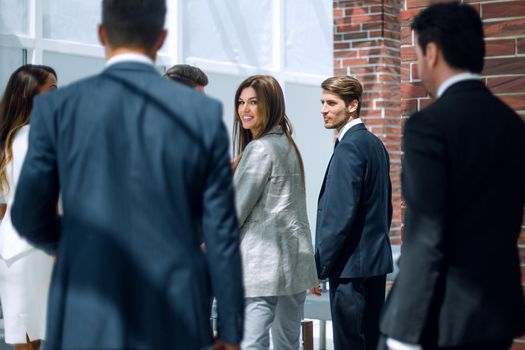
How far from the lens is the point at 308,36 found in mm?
11219

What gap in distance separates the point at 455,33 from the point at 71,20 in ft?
19.1

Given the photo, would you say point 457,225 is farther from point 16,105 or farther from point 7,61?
point 7,61

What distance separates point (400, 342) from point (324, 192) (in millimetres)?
2482

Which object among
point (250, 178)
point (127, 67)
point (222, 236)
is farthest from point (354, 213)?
point (127, 67)

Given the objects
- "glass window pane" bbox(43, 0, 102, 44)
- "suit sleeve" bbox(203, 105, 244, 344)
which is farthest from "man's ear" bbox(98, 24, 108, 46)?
"glass window pane" bbox(43, 0, 102, 44)

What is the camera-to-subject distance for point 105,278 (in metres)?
2.53

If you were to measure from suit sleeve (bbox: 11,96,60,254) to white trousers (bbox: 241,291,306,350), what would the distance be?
217cm

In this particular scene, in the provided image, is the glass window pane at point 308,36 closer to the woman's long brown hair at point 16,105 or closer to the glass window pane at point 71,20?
the glass window pane at point 71,20

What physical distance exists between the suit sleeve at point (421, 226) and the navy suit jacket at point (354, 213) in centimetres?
227

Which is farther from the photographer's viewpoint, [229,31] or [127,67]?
[229,31]

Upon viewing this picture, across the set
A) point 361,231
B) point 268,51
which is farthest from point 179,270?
point 268,51

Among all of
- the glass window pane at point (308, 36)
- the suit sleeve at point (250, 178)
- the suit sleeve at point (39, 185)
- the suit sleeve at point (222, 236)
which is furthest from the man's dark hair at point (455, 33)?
the glass window pane at point (308, 36)

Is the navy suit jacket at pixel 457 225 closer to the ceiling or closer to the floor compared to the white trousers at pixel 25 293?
closer to the ceiling

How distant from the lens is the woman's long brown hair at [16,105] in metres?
4.45
